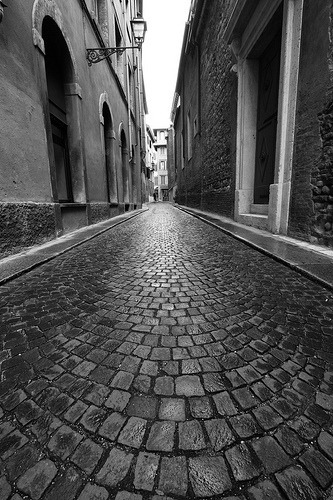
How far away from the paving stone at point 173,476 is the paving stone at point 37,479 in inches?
14.8

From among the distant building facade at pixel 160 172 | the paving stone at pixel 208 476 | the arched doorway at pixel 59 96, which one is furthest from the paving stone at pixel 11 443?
the distant building facade at pixel 160 172

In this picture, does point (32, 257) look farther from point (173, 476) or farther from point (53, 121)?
point (53, 121)

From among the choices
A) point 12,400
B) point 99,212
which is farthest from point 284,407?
point 99,212

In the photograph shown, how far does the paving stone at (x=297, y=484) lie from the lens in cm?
76

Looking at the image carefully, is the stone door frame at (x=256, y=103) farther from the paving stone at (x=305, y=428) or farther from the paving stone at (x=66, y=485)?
the paving stone at (x=66, y=485)

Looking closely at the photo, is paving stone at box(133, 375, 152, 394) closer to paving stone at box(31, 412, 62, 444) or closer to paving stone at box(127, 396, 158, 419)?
paving stone at box(127, 396, 158, 419)

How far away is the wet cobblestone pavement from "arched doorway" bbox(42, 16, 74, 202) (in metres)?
5.10

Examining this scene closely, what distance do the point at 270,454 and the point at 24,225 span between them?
170 inches

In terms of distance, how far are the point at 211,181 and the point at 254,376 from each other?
10.7 metres

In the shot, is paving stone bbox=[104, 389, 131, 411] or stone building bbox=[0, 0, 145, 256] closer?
paving stone bbox=[104, 389, 131, 411]

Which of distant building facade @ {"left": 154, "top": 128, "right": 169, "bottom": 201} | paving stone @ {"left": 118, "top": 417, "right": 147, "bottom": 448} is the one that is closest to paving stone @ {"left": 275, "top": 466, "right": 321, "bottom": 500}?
paving stone @ {"left": 118, "top": 417, "right": 147, "bottom": 448}

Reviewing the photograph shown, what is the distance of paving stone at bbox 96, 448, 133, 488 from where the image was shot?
805 millimetres

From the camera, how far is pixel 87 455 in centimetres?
89

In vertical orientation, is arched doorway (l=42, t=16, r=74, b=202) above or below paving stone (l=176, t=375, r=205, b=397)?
above
